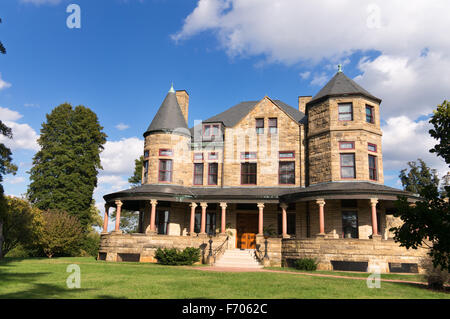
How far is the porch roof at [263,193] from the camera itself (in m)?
22.1

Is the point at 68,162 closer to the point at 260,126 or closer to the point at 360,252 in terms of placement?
the point at 260,126

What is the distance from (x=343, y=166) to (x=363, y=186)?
2.38 metres

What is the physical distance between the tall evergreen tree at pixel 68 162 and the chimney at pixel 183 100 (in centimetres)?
1180

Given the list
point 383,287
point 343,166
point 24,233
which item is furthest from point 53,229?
point 383,287

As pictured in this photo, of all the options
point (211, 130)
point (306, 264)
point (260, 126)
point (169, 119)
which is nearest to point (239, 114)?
point (211, 130)

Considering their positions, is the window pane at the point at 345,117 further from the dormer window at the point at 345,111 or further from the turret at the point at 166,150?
the turret at the point at 166,150

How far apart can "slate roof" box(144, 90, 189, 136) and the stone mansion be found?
0.10m

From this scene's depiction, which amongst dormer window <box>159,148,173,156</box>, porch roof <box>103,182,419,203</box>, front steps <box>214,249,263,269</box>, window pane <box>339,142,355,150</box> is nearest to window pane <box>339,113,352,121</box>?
window pane <box>339,142,355,150</box>

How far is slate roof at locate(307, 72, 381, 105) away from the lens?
25.8 metres

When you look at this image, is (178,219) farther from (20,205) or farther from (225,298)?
(225,298)

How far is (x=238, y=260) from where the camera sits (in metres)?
23.0

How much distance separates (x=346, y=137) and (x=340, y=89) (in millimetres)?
3752

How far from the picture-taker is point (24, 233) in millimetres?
27656
